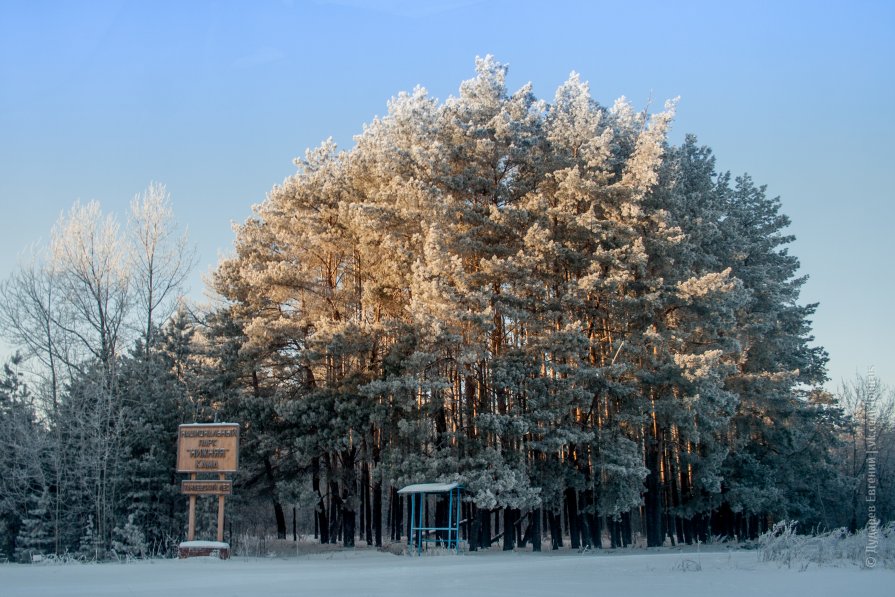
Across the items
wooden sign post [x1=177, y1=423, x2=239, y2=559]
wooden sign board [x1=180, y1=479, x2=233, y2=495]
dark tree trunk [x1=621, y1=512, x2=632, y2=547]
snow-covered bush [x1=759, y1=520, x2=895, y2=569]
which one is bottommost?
dark tree trunk [x1=621, y1=512, x2=632, y2=547]

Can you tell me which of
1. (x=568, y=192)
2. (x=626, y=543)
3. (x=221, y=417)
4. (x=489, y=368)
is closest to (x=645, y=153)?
(x=568, y=192)

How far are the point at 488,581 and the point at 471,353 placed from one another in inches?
548

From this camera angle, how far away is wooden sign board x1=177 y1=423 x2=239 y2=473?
70.5ft

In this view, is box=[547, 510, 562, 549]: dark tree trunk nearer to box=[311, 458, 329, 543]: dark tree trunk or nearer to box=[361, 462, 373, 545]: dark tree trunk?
box=[361, 462, 373, 545]: dark tree trunk

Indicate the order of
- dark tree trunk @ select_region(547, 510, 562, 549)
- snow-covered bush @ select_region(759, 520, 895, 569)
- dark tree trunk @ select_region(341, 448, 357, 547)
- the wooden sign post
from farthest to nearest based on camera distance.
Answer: dark tree trunk @ select_region(341, 448, 357, 547) < dark tree trunk @ select_region(547, 510, 562, 549) < the wooden sign post < snow-covered bush @ select_region(759, 520, 895, 569)

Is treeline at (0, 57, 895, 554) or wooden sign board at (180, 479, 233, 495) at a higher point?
treeline at (0, 57, 895, 554)

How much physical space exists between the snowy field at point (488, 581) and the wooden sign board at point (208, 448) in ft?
21.5

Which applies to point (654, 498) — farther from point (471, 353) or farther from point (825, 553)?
point (825, 553)

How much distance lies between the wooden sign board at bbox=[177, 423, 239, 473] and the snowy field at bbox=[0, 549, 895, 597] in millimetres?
6560

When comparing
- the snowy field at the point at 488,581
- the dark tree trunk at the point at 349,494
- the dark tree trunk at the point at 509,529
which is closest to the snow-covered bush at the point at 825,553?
the snowy field at the point at 488,581

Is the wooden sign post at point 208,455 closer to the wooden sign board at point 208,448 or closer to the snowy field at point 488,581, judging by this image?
the wooden sign board at point 208,448

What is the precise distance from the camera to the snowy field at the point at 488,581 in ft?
32.1

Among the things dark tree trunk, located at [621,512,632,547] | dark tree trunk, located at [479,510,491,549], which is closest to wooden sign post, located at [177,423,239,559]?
dark tree trunk, located at [479,510,491,549]

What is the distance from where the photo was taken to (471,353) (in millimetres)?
25016
